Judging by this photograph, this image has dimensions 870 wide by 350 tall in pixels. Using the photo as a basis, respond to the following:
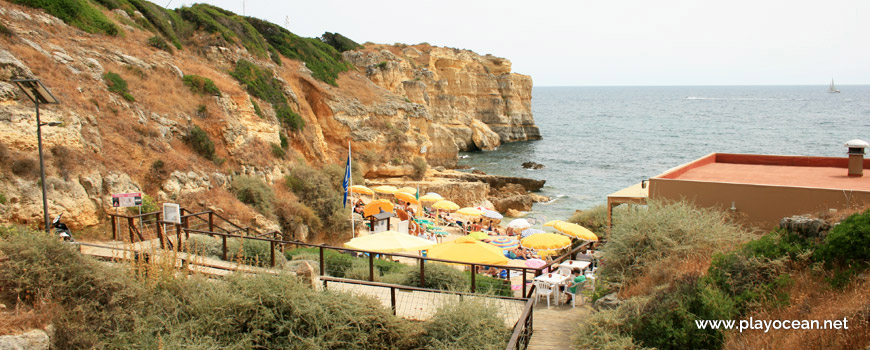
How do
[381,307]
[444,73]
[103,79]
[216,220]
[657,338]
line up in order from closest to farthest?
[657,338] → [381,307] → [216,220] → [103,79] → [444,73]

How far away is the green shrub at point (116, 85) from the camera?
19.4m

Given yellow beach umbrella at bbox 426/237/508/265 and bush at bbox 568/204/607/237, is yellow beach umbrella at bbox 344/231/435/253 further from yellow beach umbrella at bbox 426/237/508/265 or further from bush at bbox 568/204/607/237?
bush at bbox 568/204/607/237

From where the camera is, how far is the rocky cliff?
47.7 ft

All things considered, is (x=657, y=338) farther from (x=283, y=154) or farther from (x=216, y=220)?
(x=283, y=154)

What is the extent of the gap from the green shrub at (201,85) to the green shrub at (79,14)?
13.0 ft

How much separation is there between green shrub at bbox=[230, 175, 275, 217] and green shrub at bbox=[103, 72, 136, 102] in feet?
15.9

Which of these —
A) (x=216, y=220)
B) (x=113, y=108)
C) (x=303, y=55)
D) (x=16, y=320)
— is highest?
(x=303, y=55)

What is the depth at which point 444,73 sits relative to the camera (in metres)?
78.0

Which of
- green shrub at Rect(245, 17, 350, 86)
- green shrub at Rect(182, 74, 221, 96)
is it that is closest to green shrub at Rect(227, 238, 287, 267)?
green shrub at Rect(182, 74, 221, 96)

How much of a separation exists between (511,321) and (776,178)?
34.8 ft

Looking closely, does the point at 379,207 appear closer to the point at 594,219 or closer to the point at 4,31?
the point at 594,219

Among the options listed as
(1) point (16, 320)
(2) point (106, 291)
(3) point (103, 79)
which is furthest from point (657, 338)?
(3) point (103, 79)

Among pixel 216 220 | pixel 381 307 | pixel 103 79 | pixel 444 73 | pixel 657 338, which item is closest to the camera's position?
pixel 657 338

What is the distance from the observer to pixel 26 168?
13.3 m
